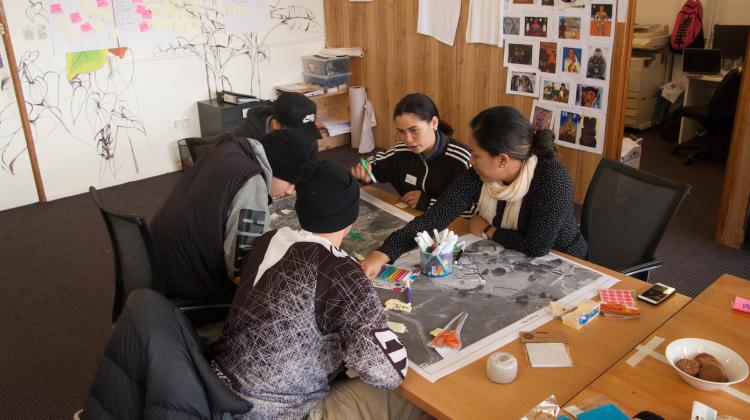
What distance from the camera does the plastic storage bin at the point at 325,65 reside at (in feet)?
18.1

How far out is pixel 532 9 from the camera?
13.4 ft

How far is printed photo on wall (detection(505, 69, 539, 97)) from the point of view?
4242 mm

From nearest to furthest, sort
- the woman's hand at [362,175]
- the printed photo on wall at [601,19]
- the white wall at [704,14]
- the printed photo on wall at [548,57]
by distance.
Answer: the woman's hand at [362,175] → the printed photo on wall at [601,19] → the printed photo on wall at [548,57] → the white wall at [704,14]

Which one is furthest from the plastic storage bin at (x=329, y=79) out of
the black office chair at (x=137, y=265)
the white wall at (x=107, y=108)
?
the black office chair at (x=137, y=265)

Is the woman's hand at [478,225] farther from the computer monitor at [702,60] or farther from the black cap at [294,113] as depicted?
the computer monitor at [702,60]

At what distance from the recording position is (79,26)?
14.5 ft

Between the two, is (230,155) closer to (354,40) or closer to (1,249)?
(1,249)

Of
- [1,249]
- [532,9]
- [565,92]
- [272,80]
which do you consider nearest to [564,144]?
[565,92]

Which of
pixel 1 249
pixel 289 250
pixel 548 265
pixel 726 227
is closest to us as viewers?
pixel 289 250

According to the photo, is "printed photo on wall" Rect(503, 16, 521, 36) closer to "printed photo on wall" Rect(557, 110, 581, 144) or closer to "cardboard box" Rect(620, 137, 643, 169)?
"printed photo on wall" Rect(557, 110, 581, 144)

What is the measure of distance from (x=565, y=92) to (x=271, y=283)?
316cm

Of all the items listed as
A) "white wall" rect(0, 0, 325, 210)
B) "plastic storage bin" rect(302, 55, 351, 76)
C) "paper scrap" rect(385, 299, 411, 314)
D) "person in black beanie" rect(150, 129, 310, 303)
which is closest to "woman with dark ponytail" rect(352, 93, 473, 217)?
"person in black beanie" rect(150, 129, 310, 303)

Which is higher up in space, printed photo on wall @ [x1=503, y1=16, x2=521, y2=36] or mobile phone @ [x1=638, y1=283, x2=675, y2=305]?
printed photo on wall @ [x1=503, y1=16, x2=521, y2=36]

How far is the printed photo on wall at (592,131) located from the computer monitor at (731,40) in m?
2.31
